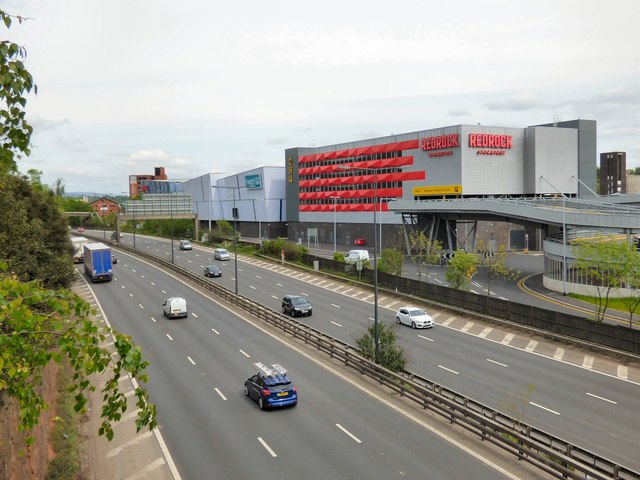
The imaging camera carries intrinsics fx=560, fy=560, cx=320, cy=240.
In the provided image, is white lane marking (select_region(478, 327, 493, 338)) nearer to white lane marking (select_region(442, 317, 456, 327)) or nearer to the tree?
white lane marking (select_region(442, 317, 456, 327))

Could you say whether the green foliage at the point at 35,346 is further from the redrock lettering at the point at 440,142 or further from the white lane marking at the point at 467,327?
the redrock lettering at the point at 440,142

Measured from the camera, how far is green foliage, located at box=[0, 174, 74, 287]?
30.0m

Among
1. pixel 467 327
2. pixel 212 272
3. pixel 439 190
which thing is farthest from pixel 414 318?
pixel 439 190

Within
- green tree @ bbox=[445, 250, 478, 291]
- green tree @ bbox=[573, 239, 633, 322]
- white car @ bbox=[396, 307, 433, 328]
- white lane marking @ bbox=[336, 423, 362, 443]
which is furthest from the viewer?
green tree @ bbox=[445, 250, 478, 291]

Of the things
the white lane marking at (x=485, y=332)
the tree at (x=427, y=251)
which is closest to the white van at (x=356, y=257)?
the tree at (x=427, y=251)

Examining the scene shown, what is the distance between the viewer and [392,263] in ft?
186

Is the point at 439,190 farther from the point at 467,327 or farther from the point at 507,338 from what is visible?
the point at 507,338

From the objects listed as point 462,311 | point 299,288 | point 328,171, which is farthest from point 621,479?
point 328,171

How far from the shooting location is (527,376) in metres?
27.5

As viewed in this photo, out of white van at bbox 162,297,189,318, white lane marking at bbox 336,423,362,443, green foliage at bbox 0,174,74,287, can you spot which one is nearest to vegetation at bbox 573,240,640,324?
white lane marking at bbox 336,423,362,443

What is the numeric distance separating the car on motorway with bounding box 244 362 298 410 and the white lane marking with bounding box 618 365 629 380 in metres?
16.5

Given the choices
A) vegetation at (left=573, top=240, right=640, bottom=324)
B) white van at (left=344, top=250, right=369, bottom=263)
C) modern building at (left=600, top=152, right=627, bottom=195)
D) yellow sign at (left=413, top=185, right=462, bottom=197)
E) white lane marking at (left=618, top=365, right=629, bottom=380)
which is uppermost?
modern building at (left=600, top=152, right=627, bottom=195)

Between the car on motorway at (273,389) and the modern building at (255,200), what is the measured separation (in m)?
85.5

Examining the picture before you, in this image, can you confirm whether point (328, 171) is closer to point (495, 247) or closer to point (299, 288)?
point (495, 247)
